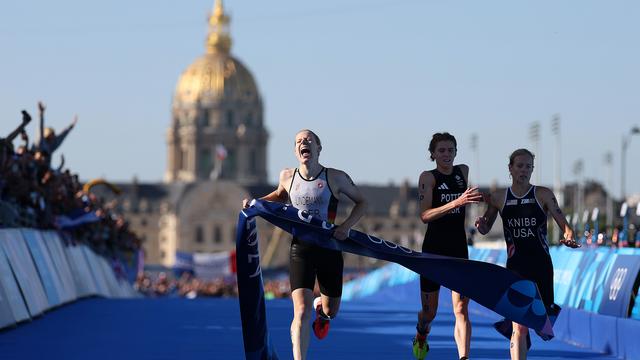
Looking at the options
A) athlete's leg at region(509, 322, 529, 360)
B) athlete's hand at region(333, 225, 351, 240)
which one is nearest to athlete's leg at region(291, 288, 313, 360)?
athlete's hand at region(333, 225, 351, 240)

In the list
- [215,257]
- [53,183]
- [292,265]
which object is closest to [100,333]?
[292,265]

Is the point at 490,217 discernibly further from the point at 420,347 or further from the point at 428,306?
the point at 420,347

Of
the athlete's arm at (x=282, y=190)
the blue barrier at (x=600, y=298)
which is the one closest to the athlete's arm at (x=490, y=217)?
the athlete's arm at (x=282, y=190)

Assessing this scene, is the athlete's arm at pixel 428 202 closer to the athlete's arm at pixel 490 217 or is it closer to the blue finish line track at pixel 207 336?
the athlete's arm at pixel 490 217

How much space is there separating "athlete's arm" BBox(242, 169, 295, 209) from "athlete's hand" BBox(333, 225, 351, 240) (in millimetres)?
518

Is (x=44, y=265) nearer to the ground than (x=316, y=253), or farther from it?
nearer to the ground

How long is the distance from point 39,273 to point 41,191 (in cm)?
360

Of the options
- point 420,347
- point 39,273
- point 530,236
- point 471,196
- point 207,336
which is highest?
point 471,196

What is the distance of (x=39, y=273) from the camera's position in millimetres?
23203

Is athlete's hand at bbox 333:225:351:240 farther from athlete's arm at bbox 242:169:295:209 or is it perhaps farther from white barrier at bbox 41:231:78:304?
white barrier at bbox 41:231:78:304

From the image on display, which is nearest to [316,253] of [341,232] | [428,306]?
[341,232]

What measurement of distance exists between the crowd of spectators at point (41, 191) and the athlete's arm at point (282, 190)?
25.5ft

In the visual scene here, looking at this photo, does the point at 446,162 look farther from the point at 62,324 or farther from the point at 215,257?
the point at 215,257

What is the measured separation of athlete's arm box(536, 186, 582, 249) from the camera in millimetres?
→ 12938
